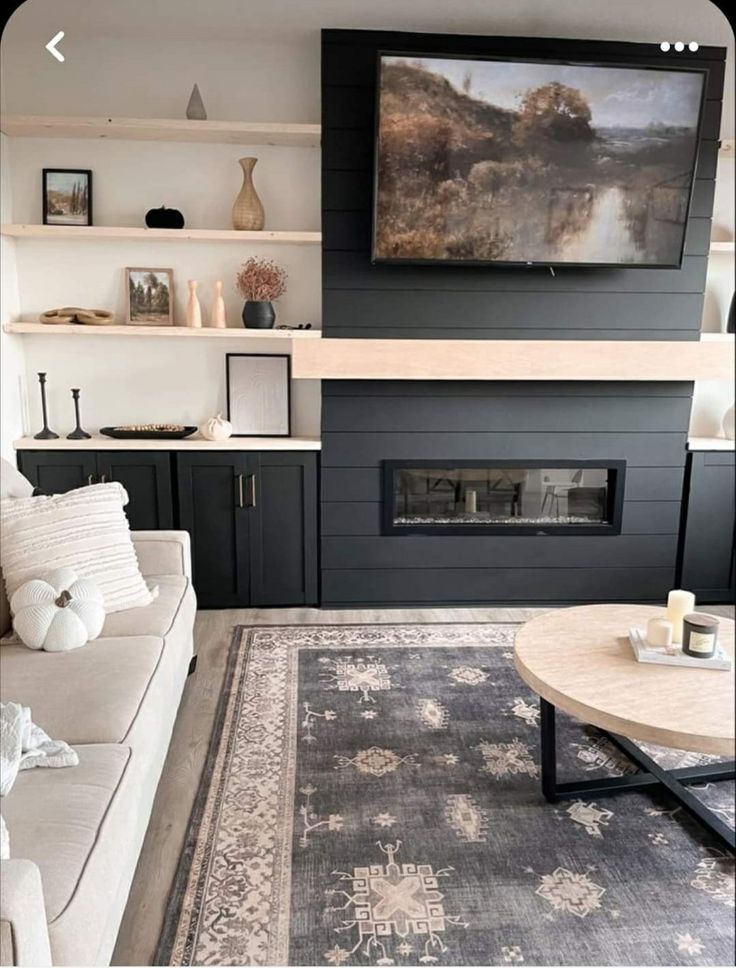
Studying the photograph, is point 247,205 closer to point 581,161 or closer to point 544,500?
point 544,500

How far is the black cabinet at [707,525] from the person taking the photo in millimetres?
432

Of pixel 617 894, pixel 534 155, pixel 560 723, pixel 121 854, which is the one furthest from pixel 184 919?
pixel 534 155

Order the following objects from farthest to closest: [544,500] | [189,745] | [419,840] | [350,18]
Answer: [189,745]
[419,840]
[544,500]
[350,18]

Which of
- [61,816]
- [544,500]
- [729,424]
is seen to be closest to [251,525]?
[61,816]

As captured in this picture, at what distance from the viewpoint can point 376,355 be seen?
2.36ft

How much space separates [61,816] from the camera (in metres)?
0.92

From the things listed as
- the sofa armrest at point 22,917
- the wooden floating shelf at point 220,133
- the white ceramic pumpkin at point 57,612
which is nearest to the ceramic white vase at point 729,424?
the sofa armrest at point 22,917

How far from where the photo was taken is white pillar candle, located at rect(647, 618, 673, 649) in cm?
123

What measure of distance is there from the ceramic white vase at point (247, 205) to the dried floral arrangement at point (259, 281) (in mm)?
133

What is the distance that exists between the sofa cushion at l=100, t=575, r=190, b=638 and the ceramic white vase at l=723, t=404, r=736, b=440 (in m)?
1.39

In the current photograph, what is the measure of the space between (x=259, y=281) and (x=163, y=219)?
0.38 meters

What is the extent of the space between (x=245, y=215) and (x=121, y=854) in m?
2.08

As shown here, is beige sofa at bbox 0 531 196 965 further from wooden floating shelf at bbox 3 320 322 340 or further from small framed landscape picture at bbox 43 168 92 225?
small framed landscape picture at bbox 43 168 92 225

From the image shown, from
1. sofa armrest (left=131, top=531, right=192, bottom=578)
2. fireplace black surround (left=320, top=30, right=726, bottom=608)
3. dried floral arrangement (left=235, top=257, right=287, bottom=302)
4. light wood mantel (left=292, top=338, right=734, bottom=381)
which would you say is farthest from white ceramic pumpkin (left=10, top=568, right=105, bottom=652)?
dried floral arrangement (left=235, top=257, right=287, bottom=302)
